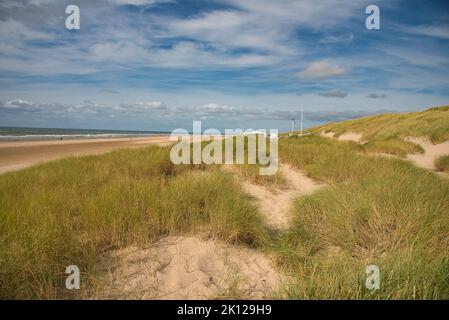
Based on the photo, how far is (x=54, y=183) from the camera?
5820mm

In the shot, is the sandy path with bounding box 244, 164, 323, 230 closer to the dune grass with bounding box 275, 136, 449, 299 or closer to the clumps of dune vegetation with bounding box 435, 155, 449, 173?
the dune grass with bounding box 275, 136, 449, 299

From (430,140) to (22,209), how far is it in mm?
19171

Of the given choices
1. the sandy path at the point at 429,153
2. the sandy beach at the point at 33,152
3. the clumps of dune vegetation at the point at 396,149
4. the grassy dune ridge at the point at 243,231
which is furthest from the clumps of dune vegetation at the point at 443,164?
the sandy beach at the point at 33,152

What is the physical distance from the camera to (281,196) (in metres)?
6.99

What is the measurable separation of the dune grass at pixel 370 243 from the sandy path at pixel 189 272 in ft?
1.17

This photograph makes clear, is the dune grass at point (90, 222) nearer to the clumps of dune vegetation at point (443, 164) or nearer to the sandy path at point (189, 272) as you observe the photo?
the sandy path at point (189, 272)

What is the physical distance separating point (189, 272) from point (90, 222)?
153 cm

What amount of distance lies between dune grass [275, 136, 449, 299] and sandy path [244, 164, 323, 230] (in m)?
0.37

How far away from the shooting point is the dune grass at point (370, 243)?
2.43 meters

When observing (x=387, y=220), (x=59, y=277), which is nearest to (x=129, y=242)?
(x=59, y=277)

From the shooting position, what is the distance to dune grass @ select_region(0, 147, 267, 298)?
2.71 meters

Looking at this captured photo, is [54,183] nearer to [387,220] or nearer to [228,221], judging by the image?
[228,221]

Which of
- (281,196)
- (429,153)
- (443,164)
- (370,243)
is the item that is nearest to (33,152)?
(281,196)

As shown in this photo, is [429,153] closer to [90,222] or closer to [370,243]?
[370,243]
